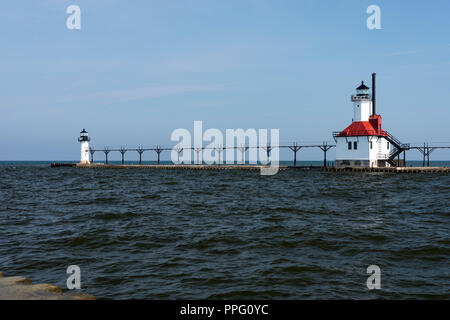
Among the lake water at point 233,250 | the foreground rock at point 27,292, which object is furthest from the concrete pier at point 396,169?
the foreground rock at point 27,292

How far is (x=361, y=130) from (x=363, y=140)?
5.28 ft

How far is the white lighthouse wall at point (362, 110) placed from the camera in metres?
59.7

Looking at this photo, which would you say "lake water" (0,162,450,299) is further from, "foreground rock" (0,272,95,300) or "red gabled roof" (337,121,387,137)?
"red gabled roof" (337,121,387,137)

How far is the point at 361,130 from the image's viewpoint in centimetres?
5716

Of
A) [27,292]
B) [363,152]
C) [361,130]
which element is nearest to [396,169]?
[363,152]

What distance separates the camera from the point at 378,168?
185ft

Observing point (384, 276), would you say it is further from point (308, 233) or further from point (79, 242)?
point (79, 242)

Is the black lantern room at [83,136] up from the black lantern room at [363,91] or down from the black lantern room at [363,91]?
down

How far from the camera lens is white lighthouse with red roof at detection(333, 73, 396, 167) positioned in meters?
57.1

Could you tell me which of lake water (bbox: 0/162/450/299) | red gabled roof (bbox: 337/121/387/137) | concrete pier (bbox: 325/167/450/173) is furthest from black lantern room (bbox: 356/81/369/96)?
lake water (bbox: 0/162/450/299)

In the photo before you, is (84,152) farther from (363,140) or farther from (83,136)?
(363,140)

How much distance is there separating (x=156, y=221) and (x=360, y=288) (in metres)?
10.9

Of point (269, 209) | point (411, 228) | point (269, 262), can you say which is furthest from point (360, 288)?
point (269, 209)

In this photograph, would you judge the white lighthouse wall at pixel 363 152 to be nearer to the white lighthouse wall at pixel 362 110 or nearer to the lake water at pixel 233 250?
the white lighthouse wall at pixel 362 110
